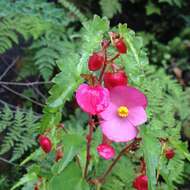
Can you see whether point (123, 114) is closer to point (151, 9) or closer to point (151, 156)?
point (151, 156)

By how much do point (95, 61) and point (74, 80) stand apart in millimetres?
76

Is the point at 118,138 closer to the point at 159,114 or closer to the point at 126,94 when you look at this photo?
the point at 126,94

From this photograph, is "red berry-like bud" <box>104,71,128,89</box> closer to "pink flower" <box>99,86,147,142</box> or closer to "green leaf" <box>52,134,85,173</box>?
"pink flower" <box>99,86,147,142</box>

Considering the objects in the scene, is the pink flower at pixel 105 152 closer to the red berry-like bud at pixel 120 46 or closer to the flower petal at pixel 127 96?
the flower petal at pixel 127 96

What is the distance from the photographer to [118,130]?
1.37 meters

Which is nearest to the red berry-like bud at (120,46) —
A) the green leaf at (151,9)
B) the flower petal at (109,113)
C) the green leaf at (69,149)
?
the flower petal at (109,113)

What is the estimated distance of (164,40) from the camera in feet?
13.7

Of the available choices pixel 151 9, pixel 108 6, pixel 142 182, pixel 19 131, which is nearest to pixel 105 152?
pixel 142 182

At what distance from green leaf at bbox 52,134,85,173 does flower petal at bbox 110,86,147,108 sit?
0.16 m

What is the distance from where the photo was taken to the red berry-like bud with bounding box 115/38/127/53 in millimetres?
1261

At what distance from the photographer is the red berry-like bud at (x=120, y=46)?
126 centimetres

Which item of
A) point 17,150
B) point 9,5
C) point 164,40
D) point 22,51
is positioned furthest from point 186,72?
point 17,150

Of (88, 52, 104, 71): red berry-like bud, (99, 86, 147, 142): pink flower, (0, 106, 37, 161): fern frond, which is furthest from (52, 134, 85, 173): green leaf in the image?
(0, 106, 37, 161): fern frond

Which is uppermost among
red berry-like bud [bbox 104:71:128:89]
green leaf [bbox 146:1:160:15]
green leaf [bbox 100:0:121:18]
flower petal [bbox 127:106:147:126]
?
green leaf [bbox 146:1:160:15]
